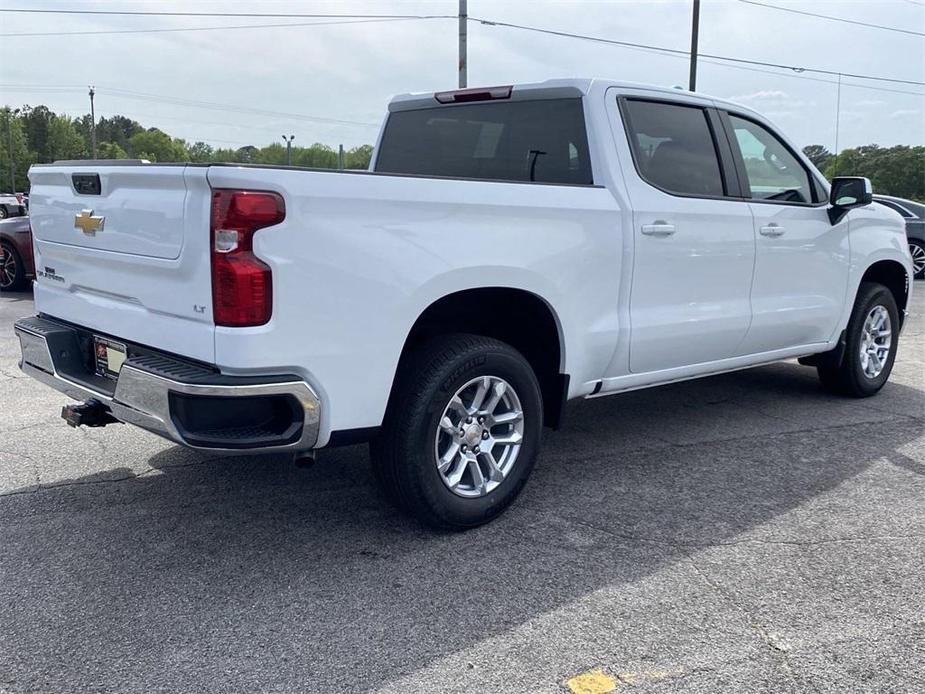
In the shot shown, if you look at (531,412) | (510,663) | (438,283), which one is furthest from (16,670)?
(531,412)

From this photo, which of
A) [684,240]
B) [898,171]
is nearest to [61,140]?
[898,171]

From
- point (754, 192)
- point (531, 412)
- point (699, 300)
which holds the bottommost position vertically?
point (531, 412)

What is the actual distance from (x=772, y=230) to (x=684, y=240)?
0.87 meters

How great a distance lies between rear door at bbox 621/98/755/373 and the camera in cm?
445

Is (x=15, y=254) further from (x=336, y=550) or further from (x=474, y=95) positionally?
(x=336, y=550)

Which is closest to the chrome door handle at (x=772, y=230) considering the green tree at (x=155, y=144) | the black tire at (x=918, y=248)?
the black tire at (x=918, y=248)

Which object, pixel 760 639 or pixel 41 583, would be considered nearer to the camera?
pixel 760 639

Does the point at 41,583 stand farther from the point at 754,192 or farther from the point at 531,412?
the point at 754,192

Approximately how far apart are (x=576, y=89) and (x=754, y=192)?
1429mm

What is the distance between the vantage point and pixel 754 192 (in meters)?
5.21

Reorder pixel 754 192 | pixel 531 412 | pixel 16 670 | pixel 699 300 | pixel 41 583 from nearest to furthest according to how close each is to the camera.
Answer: pixel 16 670 < pixel 41 583 < pixel 531 412 < pixel 699 300 < pixel 754 192

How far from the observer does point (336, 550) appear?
3684 mm

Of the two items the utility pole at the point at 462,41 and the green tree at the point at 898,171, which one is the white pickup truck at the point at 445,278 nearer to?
the utility pole at the point at 462,41

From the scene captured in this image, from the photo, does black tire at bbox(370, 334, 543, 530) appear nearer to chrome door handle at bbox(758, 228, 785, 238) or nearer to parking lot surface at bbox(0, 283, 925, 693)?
parking lot surface at bbox(0, 283, 925, 693)
